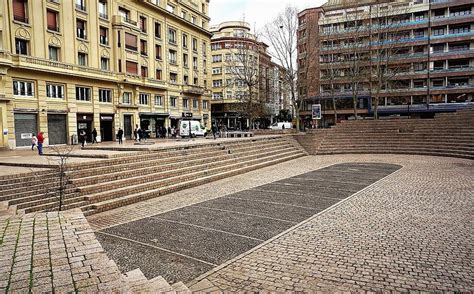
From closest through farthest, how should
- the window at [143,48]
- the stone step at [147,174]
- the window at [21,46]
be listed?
the stone step at [147,174], the window at [21,46], the window at [143,48]

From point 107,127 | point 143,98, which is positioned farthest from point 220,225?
point 143,98

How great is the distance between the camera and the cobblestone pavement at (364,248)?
4.70 metres

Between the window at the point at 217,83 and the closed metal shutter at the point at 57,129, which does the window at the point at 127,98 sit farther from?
the window at the point at 217,83

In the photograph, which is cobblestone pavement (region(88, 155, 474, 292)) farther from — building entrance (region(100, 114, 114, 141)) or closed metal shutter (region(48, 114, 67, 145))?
building entrance (region(100, 114, 114, 141))

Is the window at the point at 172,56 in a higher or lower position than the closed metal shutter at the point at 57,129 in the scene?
higher

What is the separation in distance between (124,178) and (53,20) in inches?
1039

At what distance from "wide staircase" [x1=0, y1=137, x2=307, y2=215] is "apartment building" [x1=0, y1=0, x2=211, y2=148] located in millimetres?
19427

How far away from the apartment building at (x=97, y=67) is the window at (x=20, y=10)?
0.08 metres

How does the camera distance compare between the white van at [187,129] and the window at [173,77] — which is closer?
the white van at [187,129]

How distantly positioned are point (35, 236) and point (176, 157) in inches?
364

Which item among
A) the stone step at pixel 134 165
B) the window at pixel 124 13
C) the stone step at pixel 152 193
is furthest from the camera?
the window at pixel 124 13

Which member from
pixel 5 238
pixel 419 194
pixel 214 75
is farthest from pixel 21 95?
pixel 214 75

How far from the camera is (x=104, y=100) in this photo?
35.8 m

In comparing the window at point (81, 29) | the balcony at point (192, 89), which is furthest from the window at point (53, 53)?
the balcony at point (192, 89)
